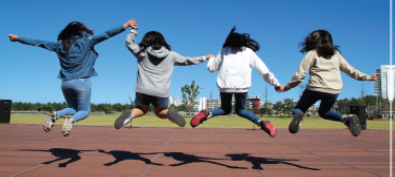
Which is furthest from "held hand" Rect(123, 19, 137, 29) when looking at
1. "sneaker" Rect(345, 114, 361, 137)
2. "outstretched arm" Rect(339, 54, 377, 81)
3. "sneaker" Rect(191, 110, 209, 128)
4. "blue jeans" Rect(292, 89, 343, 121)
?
"sneaker" Rect(345, 114, 361, 137)

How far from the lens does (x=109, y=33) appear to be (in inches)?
176

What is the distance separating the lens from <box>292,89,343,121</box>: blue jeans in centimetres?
418

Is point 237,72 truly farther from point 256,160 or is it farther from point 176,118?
point 256,160

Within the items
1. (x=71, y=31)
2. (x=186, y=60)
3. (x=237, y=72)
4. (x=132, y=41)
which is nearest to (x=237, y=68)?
(x=237, y=72)

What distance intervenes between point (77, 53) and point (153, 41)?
4.02 ft

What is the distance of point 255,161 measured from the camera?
17.3 ft

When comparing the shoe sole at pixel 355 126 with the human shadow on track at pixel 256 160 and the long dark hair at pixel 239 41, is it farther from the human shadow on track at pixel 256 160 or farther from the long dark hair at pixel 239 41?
the long dark hair at pixel 239 41

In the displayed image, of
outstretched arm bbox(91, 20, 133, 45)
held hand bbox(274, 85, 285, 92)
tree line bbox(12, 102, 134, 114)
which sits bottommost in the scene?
tree line bbox(12, 102, 134, 114)

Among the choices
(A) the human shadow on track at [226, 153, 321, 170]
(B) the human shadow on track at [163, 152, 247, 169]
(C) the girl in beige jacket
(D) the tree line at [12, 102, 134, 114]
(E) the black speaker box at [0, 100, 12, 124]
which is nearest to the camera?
(C) the girl in beige jacket

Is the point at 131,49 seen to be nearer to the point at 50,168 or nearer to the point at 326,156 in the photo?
the point at 50,168

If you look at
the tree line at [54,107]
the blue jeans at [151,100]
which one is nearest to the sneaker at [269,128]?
the blue jeans at [151,100]

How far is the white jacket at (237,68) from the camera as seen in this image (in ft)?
13.9

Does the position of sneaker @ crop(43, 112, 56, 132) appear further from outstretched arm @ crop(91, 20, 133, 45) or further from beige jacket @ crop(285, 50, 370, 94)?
beige jacket @ crop(285, 50, 370, 94)

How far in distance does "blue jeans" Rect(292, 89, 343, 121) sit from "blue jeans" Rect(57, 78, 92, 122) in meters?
3.27
